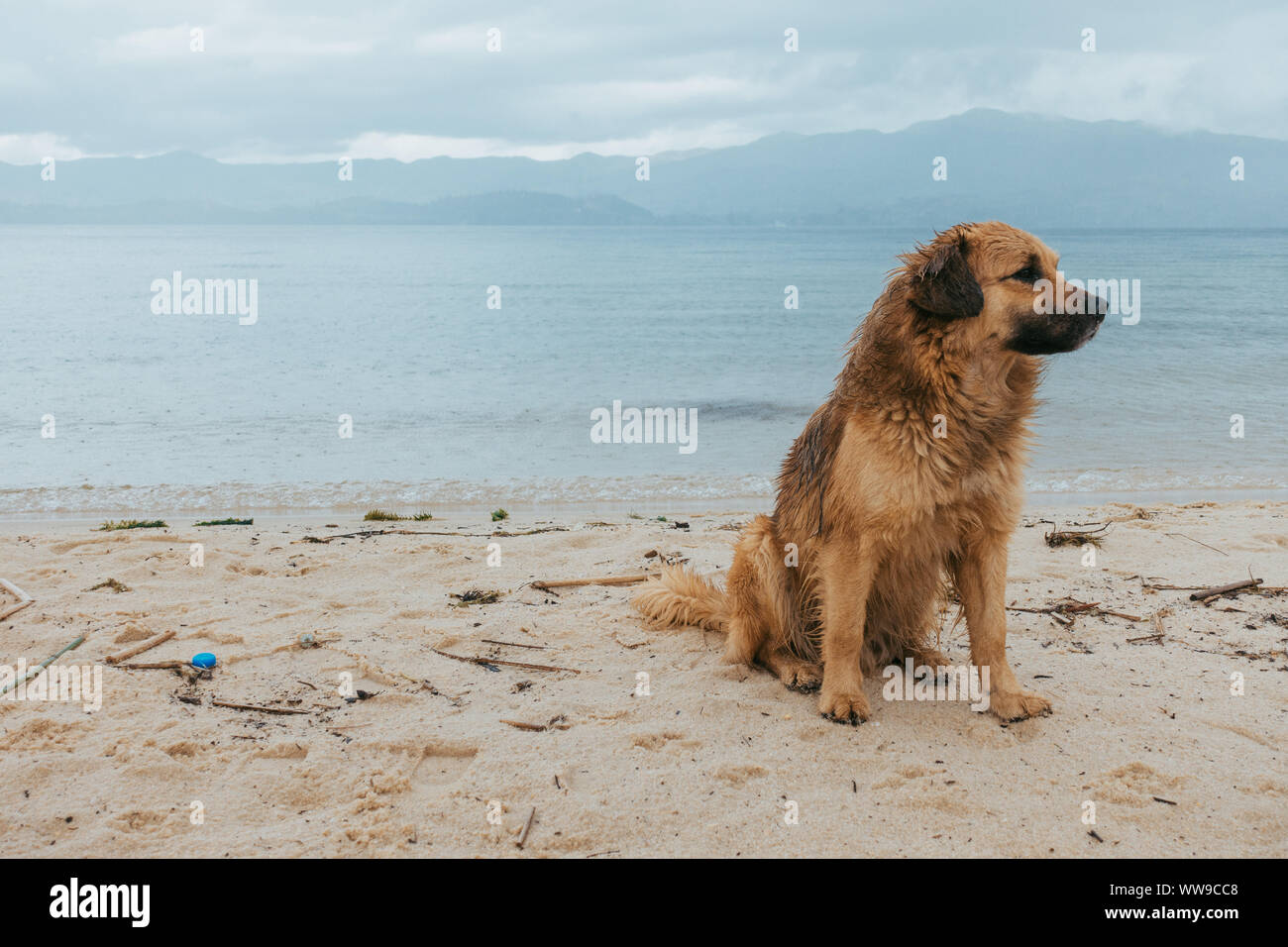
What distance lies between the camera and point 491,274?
5584 centimetres

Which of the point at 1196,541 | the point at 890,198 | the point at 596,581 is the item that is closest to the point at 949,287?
the point at 596,581

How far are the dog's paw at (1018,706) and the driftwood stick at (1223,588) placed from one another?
223 centimetres

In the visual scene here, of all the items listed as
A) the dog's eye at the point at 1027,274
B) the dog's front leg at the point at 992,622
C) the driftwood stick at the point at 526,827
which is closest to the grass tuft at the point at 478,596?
the driftwood stick at the point at 526,827

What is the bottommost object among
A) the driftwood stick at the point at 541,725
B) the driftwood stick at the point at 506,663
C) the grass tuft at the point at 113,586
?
the driftwood stick at the point at 541,725

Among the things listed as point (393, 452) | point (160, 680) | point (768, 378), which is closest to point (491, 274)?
point (768, 378)

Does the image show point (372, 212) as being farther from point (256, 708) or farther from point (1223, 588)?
point (1223, 588)

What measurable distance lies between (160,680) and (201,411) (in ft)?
41.3

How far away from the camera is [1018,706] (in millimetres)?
4250

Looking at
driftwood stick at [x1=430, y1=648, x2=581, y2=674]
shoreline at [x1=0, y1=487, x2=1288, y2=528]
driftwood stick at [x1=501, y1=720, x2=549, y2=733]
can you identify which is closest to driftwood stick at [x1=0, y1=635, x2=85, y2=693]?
driftwood stick at [x1=430, y1=648, x2=581, y2=674]

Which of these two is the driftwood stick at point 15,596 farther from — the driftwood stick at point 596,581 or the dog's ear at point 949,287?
the dog's ear at point 949,287

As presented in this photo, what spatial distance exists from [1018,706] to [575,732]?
2140mm

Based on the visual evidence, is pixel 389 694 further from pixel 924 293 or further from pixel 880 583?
pixel 924 293

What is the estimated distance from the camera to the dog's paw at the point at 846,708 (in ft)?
13.9

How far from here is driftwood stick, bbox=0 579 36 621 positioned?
17.5 ft
